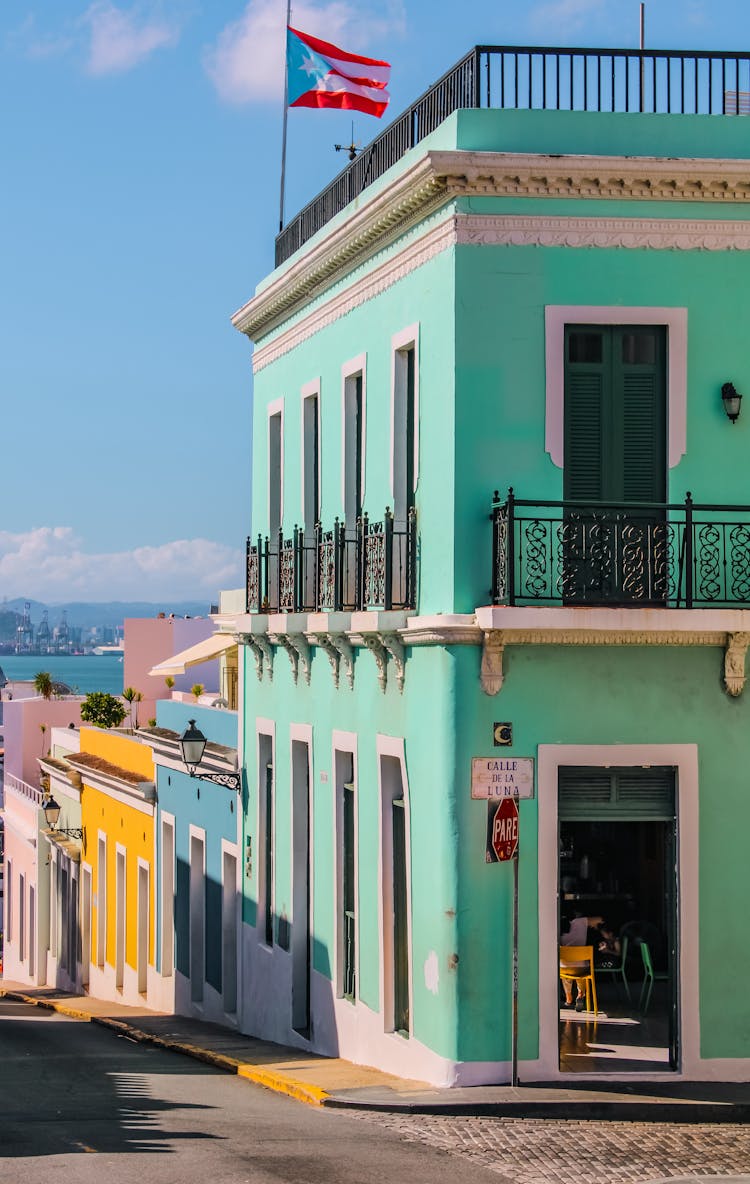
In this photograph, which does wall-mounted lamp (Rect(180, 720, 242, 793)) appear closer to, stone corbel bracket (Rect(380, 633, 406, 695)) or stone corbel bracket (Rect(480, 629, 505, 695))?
stone corbel bracket (Rect(380, 633, 406, 695))

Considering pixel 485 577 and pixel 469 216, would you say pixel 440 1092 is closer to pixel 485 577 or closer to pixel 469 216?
pixel 485 577

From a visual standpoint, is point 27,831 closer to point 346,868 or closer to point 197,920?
point 197,920

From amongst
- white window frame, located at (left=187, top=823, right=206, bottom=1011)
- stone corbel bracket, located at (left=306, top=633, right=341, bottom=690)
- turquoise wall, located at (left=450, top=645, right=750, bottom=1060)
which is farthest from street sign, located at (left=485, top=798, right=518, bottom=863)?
white window frame, located at (left=187, top=823, right=206, bottom=1011)

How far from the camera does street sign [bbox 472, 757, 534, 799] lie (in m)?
15.0

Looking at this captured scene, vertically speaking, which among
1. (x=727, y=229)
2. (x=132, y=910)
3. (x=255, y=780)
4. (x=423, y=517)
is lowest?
(x=132, y=910)

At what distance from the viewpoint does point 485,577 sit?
15.3 metres

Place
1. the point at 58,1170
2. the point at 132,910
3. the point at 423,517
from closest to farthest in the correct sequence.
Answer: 1. the point at 58,1170
2. the point at 423,517
3. the point at 132,910

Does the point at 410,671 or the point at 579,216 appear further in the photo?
the point at 410,671

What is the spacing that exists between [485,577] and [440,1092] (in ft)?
13.5

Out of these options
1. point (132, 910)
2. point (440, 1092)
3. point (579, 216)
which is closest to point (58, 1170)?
point (440, 1092)

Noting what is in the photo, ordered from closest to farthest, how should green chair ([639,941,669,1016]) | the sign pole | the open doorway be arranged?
the sign pole, the open doorway, green chair ([639,941,669,1016])

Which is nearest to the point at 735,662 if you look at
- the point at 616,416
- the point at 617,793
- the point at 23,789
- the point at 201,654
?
the point at 617,793

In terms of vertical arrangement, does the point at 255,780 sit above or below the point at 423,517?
below

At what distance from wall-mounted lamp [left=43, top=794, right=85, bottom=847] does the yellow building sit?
0.50m
